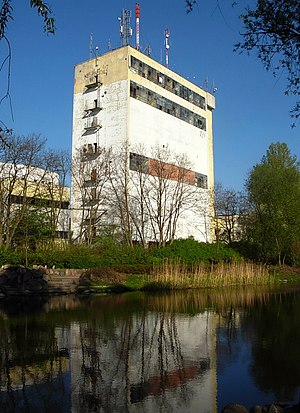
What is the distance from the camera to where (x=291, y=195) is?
42.5 m

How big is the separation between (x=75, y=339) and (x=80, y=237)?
104 ft

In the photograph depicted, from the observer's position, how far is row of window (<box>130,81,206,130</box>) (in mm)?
49406

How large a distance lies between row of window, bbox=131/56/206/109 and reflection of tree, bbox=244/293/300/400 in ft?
125

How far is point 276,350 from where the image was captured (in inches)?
411

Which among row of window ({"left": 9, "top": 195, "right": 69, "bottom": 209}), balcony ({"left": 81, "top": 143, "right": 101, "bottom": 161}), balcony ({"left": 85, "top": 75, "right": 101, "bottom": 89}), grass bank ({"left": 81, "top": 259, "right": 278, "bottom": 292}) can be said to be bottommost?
grass bank ({"left": 81, "top": 259, "right": 278, "bottom": 292})

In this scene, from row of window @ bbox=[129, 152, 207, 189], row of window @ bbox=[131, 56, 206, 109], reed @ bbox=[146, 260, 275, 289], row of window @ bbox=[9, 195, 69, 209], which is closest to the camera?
reed @ bbox=[146, 260, 275, 289]

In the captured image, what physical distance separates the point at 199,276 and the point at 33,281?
10682 millimetres

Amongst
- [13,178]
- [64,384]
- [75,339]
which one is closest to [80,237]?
[13,178]

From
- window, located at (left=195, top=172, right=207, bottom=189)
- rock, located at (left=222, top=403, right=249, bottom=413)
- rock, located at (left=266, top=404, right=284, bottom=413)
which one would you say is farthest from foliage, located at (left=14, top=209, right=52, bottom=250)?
rock, located at (left=266, top=404, right=284, bottom=413)

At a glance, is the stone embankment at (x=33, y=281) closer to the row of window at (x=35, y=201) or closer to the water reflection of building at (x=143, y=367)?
the row of window at (x=35, y=201)

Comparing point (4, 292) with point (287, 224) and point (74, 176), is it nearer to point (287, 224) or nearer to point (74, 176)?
point (74, 176)

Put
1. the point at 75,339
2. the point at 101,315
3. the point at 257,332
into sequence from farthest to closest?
the point at 101,315 → the point at 257,332 → the point at 75,339

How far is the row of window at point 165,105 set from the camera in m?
49.4

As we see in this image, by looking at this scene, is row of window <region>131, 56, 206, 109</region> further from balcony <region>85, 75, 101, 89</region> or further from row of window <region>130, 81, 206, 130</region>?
balcony <region>85, 75, 101, 89</region>
